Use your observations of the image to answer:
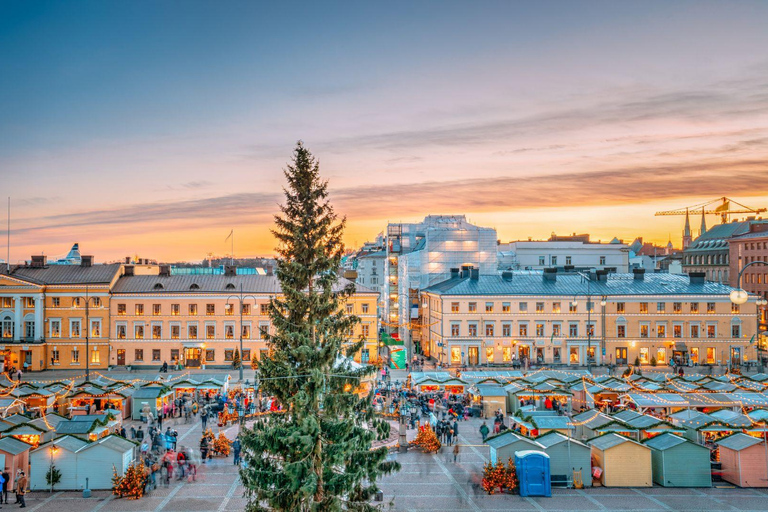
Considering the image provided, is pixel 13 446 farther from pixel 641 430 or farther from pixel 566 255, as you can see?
pixel 566 255

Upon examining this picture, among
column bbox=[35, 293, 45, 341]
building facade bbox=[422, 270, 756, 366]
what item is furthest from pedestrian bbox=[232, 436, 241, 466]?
column bbox=[35, 293, 45, 341]

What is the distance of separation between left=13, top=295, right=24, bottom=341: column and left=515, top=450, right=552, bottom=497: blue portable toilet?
5843cm

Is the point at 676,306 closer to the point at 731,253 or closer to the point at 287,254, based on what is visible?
the point at 731,253

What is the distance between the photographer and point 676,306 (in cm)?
7250

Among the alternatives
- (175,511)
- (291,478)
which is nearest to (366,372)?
(291,478)

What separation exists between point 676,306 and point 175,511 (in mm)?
60465

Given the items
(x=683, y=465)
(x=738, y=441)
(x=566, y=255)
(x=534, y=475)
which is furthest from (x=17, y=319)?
(x=566, y=255)

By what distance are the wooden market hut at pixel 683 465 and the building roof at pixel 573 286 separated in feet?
136

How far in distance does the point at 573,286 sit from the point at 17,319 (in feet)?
192

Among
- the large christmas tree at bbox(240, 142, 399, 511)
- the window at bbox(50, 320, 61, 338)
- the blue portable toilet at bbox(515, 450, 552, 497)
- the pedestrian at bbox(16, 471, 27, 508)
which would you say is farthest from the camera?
the window at bbox(50, 320, 61, 338)

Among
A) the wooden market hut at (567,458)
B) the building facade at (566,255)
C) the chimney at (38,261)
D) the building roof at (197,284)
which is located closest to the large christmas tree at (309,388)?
the wooden market hut at (567,458)

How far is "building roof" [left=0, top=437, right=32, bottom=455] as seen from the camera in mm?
29625

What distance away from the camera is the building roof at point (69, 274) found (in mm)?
71688

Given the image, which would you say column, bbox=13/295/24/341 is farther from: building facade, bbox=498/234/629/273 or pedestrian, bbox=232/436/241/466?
building facade, bbox=498/234/629/273
